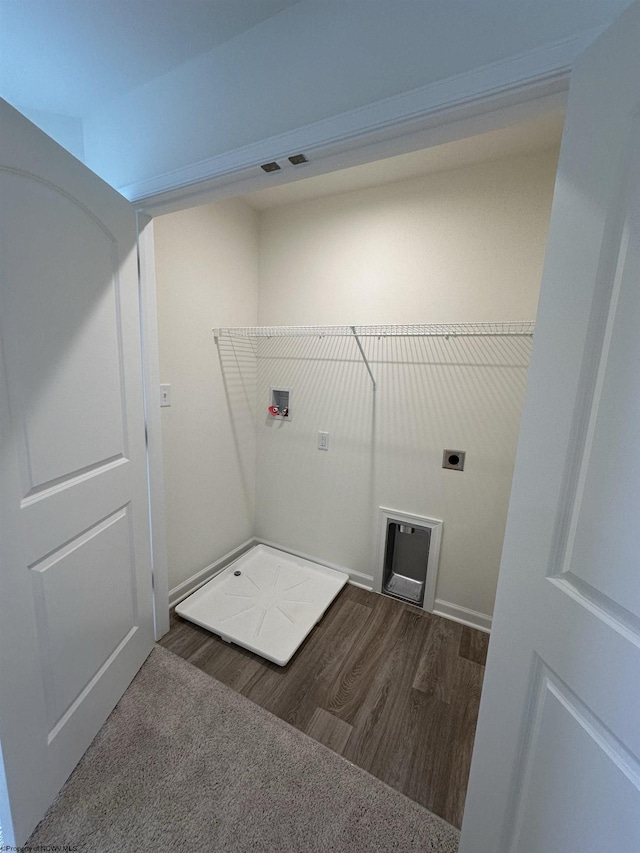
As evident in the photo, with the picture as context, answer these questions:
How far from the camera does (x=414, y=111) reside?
2.61ft

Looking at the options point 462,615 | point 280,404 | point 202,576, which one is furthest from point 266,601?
point 280,404

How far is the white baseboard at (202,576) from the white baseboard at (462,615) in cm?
138

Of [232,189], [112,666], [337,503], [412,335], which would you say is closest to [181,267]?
[232,189]

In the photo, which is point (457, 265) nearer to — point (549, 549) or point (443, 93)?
point (443, 93)

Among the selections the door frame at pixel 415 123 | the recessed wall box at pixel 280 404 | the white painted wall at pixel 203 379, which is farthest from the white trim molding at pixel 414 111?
the recessed wall box at pixel 280 404

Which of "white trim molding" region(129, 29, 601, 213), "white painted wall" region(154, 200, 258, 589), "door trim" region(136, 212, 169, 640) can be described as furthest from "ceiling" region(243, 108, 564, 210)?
"door trim" region(136, 212, 169, 640)

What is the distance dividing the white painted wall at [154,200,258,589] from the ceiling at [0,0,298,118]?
21.3 inches

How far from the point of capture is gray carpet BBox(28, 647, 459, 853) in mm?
1000

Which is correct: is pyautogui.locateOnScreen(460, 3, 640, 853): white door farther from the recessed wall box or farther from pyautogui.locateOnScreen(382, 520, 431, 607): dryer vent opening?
the recessed wall box

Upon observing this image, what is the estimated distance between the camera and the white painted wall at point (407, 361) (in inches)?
64.8

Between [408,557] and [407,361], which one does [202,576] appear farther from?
[407,361]

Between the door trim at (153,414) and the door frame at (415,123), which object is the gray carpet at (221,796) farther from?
the door frame at (415,123)

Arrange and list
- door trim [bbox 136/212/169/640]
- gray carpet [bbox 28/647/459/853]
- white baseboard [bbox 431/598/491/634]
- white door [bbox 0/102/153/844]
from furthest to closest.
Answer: white baseboard [bbox 431/598/491/634], door trim [bbox 136/212/169/640], gray carpet [bbox 28/647/459/853], white door [bbox 0/102/153/844]

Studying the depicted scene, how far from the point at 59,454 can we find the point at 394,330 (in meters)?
1.65
